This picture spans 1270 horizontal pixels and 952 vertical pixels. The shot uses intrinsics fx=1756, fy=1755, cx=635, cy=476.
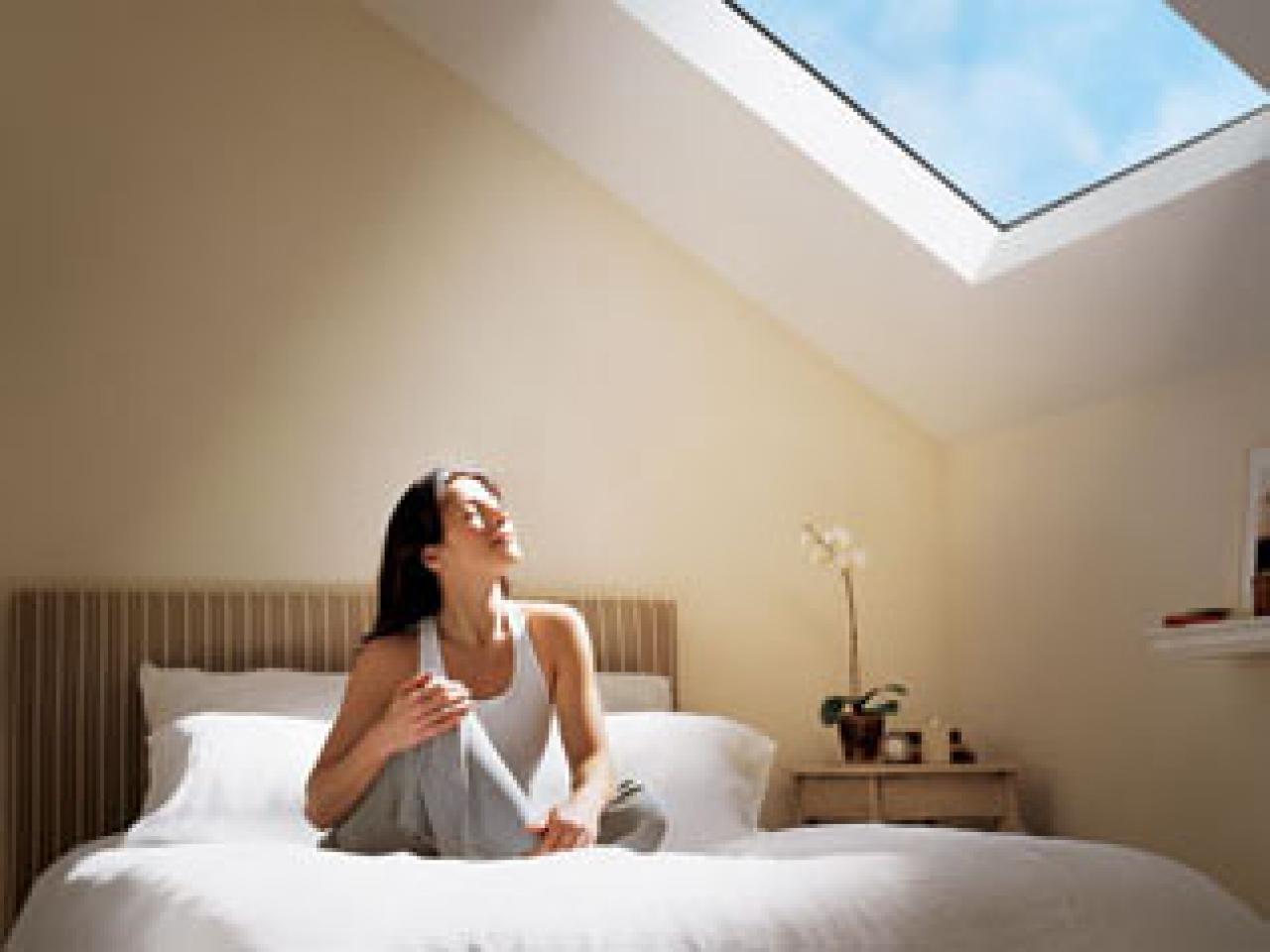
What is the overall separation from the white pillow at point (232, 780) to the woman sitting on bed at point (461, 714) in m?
0.48

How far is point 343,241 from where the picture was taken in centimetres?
445

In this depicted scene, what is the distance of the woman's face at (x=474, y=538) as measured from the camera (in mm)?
3008

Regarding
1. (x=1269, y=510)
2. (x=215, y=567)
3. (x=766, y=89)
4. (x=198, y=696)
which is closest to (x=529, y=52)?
(x=766, y=89)

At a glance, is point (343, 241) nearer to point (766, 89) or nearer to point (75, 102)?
point (75, 102)

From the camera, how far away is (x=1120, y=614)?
14.0 ft

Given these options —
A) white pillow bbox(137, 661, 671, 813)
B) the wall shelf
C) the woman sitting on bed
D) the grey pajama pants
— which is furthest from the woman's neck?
the wall shelf

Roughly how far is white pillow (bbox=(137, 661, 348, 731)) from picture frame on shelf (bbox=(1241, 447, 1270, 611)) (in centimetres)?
201

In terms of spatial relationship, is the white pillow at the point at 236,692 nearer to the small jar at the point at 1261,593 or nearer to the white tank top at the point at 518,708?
the white tank top at the point at 518,708

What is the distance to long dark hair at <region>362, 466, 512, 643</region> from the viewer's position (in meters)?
3.04

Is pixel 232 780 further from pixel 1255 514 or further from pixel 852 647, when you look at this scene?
pixel 1255 514

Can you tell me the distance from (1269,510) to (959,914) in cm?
190

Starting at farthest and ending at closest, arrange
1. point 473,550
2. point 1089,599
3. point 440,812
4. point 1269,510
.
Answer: point 1089,599 < point 1269,510 < point 473,550 < point 440,812

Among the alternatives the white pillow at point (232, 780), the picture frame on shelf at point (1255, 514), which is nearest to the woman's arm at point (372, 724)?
the white pillow at point (232, 780)

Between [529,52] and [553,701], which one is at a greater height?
[529,52]
